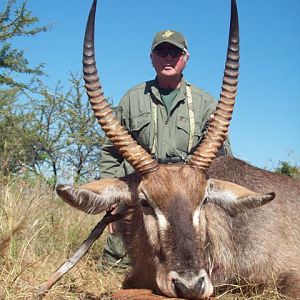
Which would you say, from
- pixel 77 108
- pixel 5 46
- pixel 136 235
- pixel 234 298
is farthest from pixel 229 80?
pixel 77 108

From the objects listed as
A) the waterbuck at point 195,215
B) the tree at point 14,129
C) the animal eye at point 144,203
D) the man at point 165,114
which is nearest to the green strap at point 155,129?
the man at point 165,114

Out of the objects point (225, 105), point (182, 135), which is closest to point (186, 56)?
point (182, 135)

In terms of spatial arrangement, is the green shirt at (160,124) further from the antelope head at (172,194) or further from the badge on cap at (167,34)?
the antelope head at (172,194)

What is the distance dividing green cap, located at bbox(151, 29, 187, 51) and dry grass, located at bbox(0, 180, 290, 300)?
2.56 meters

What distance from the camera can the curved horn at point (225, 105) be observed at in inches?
187

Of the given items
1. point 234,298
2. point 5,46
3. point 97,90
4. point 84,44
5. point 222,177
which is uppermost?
point 5,46

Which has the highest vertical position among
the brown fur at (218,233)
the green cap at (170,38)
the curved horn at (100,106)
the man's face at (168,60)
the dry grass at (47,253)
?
the green cap at (170,38)

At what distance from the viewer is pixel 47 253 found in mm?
6242

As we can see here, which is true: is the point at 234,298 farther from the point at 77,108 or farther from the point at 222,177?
the point at 77,108

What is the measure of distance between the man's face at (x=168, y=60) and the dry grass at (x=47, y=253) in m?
2.32

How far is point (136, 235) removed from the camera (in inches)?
195

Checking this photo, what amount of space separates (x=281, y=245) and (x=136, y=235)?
1407mm

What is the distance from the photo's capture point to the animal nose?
3.75 metres

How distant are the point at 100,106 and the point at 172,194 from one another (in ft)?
3.38
